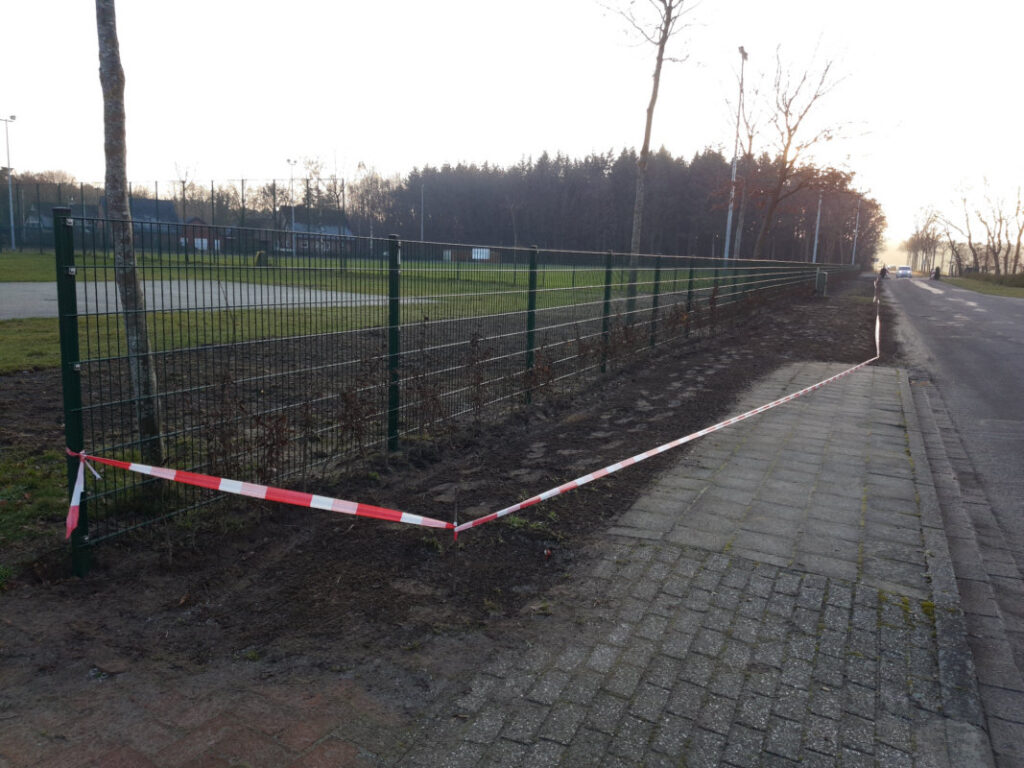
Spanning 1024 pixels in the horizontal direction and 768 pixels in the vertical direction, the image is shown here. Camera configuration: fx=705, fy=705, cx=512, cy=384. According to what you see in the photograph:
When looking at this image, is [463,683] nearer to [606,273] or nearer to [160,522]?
[160,522]

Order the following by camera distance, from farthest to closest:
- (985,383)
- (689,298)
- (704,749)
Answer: (689,298), (985,383), (704,749)

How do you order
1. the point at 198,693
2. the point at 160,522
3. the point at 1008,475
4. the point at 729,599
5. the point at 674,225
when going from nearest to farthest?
the point at 198,693
the point at 729,599
the point at 160,522
the point at 1008,475
the point at 674,225

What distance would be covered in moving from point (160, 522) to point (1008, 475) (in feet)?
23.2

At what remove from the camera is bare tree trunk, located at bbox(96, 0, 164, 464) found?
171 inches

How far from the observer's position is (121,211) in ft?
15.3

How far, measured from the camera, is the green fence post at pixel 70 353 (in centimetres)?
347

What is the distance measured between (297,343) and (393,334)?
0.80 meters

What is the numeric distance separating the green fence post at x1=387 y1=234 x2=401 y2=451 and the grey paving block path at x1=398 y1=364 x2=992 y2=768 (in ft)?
7.00

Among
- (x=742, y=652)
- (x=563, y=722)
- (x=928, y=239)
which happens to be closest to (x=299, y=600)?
(x=563, y=722)

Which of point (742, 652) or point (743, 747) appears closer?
point (743, 747)

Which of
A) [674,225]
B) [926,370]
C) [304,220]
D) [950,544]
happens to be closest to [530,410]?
[950,544]

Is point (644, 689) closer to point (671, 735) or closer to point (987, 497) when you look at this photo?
point (671, 735)

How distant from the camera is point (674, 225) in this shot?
73.2 m

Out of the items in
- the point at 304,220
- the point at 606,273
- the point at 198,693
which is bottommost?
the point at 198,693
